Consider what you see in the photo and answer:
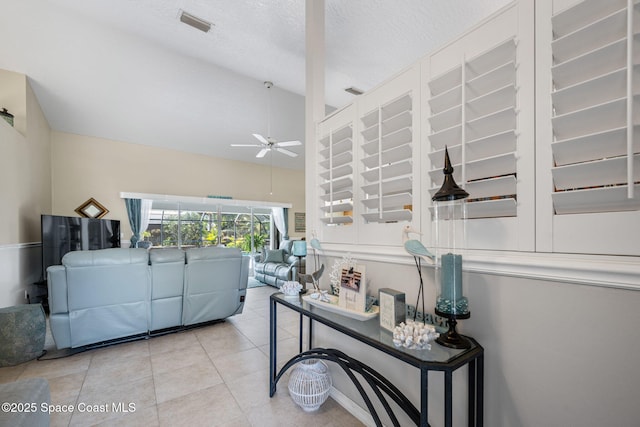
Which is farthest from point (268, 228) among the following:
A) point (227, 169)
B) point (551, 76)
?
point (551, 76)

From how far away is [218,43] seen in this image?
4.00 m

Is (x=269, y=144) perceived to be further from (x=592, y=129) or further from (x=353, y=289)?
(x=592, y=129)

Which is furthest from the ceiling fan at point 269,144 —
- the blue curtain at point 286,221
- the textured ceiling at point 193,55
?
the blue curtain at point 286,221

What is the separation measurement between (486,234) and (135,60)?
5.53m

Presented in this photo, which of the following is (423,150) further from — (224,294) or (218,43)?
(218,43)

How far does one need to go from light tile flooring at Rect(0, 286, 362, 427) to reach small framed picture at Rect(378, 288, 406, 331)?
0.97m

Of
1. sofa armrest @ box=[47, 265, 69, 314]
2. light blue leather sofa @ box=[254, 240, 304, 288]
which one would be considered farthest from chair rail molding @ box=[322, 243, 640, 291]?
light blue leather sofa @ box=[254, 240, 304, 288]

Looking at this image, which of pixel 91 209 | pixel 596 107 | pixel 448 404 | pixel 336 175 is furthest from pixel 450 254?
pixel 91 209

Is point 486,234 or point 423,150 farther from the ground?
point 423,150

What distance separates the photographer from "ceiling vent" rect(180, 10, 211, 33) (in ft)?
11.2

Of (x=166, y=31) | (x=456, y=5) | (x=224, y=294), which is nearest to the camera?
(x=456, y=5)

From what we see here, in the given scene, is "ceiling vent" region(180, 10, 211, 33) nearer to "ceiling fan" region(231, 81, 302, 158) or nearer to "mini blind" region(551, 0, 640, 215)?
"ceiling fan" region(231, 81, 302, 158)

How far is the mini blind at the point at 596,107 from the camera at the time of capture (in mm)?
772

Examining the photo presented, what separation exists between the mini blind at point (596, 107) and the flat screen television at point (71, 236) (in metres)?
5.52
